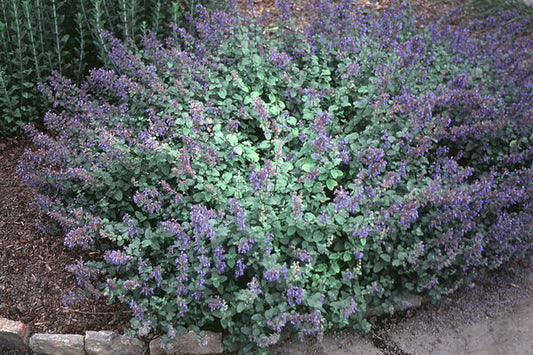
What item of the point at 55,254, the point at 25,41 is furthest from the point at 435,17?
the point at 55,254

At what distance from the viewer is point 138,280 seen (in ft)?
10.4

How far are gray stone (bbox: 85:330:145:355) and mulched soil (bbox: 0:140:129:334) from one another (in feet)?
0.38

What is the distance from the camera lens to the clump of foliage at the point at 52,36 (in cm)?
428

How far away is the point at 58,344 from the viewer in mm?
3264

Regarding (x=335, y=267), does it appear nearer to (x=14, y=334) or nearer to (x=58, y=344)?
(x=58, y=344)

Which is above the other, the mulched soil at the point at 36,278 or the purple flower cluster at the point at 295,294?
the purple flower cluster at the point at 295,294

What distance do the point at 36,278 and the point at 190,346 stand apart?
1.16 meters

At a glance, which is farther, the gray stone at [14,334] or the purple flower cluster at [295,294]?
the gray stone at [14,334]

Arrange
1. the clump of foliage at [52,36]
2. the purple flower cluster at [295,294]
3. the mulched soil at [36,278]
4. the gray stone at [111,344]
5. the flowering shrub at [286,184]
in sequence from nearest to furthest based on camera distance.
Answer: the purple flower cluster at [295,294], the flowering shrub at [286,184], the gray stone at [111,344], the mulched soil at [36,278], the clump of foliage at [52,36]

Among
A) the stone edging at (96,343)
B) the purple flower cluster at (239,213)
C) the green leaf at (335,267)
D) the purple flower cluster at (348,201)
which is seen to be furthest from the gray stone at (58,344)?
the purple flower cluster at (348,201)

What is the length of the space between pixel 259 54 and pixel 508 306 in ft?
8.37

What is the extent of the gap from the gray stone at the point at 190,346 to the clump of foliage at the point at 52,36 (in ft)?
7.19

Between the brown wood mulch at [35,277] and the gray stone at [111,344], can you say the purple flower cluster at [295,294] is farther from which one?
the brown wood mulch at [35,277]

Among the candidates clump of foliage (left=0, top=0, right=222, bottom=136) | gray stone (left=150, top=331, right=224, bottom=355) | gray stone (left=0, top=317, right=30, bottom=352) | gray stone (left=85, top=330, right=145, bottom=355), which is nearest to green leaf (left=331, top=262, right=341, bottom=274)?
gray stone (left=150, top=331, right=224, bottom=355)
